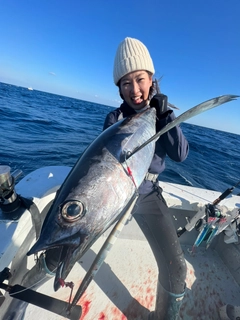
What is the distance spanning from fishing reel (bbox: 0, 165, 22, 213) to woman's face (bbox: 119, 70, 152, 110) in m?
1.45

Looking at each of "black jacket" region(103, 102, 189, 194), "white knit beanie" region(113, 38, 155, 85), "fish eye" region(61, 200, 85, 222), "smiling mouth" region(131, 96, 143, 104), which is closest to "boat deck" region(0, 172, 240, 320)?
"fish eye" region(61, 200, 85, 222)

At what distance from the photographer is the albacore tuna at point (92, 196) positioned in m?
1.06

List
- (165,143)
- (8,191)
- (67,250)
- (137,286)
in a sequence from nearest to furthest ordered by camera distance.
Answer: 1. (67,250)
2. (8,191)
3. (165,143)
4. (137,286)

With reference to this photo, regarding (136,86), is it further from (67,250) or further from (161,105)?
(67,250)

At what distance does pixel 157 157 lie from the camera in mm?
2211

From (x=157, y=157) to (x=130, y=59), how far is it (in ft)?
3.95

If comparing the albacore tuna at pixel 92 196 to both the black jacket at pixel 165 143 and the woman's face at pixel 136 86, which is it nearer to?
the black jacket at pixel 165 143

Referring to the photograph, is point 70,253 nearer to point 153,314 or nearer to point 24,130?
point 153,314

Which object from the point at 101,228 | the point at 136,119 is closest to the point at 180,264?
the point at 101,228

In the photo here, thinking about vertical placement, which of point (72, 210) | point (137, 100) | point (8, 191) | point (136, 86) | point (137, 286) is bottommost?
point (137, 286)

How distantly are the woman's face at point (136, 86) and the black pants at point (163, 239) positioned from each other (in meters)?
1.19

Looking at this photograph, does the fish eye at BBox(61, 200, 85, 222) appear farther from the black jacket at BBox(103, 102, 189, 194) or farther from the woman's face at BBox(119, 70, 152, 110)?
the woman's face at BBox(119, 70, 152, 110)

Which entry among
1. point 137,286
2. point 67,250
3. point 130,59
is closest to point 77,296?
point 67,250

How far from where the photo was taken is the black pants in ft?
6.79
